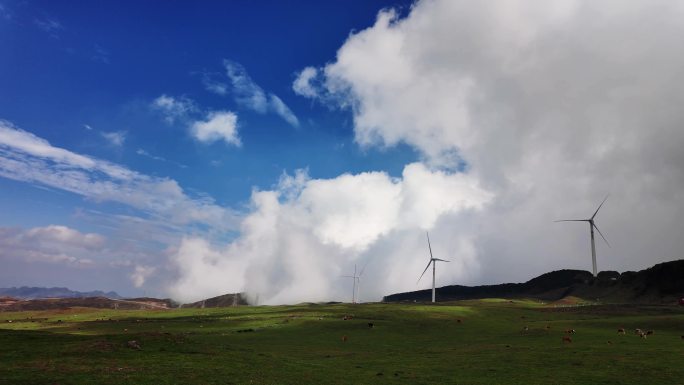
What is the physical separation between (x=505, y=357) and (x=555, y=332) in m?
31.3

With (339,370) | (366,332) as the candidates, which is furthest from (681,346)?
(366,332)

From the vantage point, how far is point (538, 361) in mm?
43250

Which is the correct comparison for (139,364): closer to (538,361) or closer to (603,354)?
(538,361)

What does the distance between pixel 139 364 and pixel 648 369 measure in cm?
3993

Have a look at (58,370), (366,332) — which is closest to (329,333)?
(366,332)

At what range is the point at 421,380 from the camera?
3444 cm

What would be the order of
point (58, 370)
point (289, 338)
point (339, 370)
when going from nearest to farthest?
point (58, 370) → point (339, 370) → point (289, 338)

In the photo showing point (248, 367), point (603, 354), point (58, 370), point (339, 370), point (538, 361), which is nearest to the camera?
point (58, 370)

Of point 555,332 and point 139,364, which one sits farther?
point 555,332

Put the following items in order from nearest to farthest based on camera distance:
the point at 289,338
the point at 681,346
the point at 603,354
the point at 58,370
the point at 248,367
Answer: the point at 58,370 → the point at 248,367 → the point at 603,354 → the point at 681,346 → the point at 289,338

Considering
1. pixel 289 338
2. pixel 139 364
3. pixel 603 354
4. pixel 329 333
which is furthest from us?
pixel 329 333

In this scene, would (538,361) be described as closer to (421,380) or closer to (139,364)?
(421,380)

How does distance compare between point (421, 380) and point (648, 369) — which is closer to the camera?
point (421, 380)

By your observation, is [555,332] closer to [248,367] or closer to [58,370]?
[248,367]
